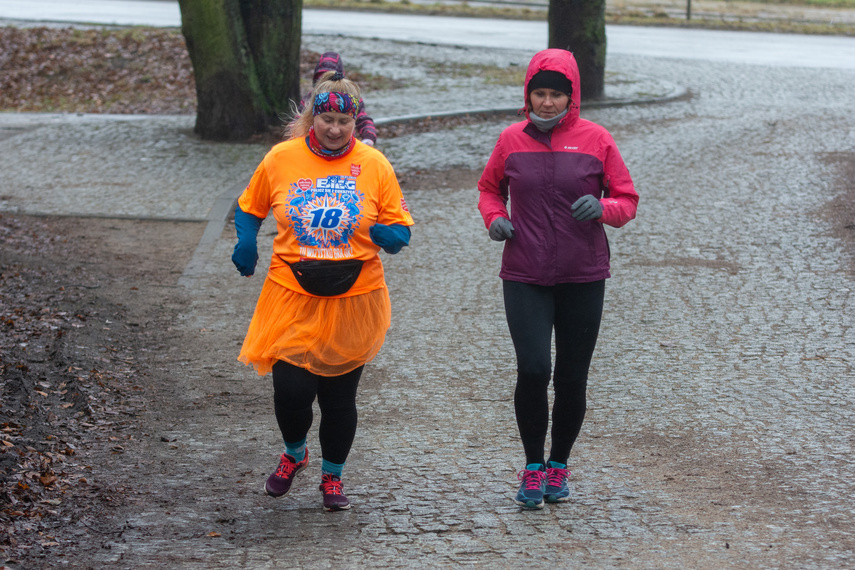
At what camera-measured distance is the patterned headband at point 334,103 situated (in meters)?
3.83

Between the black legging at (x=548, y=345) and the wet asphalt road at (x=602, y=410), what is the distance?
1.33 feet

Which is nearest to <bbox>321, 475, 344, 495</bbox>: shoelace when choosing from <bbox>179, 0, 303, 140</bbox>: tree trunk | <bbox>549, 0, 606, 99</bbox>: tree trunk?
<bbox>179, 0, 303, 140</bbox>: tree trunk

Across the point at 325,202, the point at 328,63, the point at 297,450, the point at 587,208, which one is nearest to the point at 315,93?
the point at 325,202

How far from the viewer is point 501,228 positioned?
4008 mm

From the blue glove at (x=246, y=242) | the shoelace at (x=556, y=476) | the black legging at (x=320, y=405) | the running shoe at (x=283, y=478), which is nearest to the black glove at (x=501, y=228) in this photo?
the black legging at (x=320, y=405)

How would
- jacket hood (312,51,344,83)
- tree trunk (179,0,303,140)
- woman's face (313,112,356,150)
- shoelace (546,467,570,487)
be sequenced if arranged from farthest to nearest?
tree trunk (179,0,303,140)
jacket hood (312,51,344,83)
shoelace (546,467,570,487)
woman's face (313,112,356,150)

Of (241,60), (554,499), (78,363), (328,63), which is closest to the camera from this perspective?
(554,499)

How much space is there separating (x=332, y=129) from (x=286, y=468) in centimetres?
156

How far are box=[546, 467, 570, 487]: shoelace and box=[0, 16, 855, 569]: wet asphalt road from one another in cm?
12

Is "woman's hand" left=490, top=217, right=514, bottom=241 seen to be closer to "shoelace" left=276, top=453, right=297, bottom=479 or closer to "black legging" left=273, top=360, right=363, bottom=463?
"black legging" left=273, top=360, right=363, bottom=463

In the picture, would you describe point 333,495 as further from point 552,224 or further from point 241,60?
point 241,60

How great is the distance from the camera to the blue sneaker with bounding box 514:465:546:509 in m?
4.16

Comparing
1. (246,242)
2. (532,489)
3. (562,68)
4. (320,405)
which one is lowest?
(532,489)

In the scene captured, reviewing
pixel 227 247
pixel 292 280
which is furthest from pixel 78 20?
pixel 292 280
